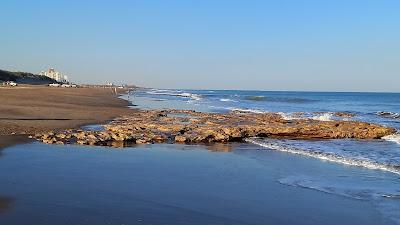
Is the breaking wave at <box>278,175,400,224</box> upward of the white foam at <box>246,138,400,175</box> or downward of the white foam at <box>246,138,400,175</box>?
upward

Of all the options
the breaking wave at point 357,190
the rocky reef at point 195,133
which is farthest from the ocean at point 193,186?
the rocky reef at point 195,133

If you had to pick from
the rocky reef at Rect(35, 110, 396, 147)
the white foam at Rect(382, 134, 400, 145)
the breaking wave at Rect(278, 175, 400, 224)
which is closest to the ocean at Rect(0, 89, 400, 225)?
the breaking wave at Rect(278, 175, 400, 224)

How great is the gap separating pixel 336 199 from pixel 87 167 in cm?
596

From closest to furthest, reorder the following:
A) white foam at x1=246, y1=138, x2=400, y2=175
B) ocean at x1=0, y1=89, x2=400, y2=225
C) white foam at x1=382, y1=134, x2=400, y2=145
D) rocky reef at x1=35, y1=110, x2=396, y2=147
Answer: ocean at x1=0, y1=89, x2=400, y2=225
white foam at x1=246, y1=138, x2=400, y2=175
rocky reef at x1=35, y1=110, x2=396, y2=147
white foam at x1=382, y1=134, x2=400, y2=145

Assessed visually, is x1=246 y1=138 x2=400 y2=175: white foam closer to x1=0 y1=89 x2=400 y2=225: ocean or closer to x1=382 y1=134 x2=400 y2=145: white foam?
x1=0 y1=89 x2=400 y2=225: ocean

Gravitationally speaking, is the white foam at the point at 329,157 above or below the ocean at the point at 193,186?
below

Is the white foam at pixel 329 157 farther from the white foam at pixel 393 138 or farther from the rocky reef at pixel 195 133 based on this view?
the white foam at pixel 393 138

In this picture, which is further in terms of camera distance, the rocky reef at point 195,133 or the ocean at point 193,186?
the rocky reef at point 195,133

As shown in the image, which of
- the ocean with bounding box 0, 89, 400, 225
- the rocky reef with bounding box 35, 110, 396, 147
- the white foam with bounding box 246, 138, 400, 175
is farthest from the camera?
the rocky reef with bounding box 35, 110, 396, 147

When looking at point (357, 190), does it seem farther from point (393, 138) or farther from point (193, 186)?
point (393, 138)

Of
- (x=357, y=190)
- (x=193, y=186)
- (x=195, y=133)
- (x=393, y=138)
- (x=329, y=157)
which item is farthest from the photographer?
(x=393, y=138)

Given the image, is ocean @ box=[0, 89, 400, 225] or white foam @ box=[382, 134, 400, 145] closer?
ocean @ box=[0, 89, 400, 225]

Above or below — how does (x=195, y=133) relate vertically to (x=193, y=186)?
below

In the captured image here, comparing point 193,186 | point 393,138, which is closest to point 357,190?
point 193,186
